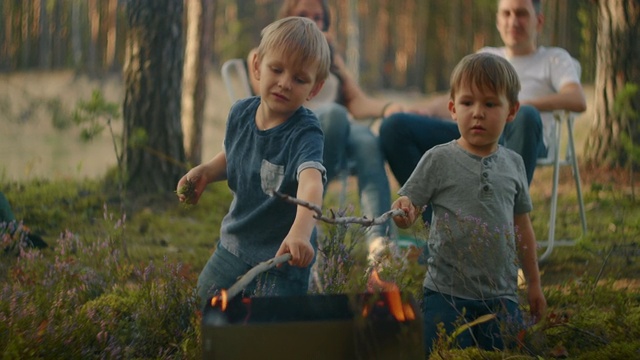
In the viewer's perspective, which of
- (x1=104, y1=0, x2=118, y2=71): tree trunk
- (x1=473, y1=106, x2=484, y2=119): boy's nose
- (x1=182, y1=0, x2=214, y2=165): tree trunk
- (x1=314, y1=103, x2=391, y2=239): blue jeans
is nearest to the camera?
(x1=473, y1=106, x2=484, y2=119): boy's nose

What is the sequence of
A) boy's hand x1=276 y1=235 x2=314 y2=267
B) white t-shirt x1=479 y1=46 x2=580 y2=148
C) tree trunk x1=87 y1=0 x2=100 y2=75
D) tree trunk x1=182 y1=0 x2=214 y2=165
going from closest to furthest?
boy's hand x1=276 y1=235 x2=314 y2=267 → white t-shirt x1=479 y1=46 x2=580 y2=148 → tree trunk x1=182 y1=0 x2=214 y2=165 → tree trunk x1=87 y1=0 x2=100 y2=75

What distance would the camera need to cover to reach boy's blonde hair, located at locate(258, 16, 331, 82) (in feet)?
9.40

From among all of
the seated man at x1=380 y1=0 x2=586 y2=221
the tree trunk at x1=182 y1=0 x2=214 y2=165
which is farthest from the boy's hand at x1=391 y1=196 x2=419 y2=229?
the tree trunk at x1=182 y1=0 x2=214 y2=165

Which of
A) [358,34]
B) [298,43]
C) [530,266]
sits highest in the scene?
[358,34]

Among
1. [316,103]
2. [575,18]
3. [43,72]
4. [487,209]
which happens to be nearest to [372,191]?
[316,103]


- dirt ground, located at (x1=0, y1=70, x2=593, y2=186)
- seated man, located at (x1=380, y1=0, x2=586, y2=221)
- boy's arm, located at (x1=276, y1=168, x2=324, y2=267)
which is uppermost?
seated man, located at (x1=380, y1=0, x2=586, y2=221)

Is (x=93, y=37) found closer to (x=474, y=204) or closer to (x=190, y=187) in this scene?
(x=190, y=187)

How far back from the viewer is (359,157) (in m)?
4.38

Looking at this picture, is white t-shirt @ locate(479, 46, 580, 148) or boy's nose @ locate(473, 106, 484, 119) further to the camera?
white t-shirt @ locate(479, 46, 580, 148)

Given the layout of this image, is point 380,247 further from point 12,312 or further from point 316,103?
point 12,312

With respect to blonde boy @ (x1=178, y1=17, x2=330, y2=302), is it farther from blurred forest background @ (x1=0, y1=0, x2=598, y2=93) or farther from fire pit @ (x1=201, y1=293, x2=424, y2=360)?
blurred forest background @ (x1=0, y1=0, x2=598, y2=93)

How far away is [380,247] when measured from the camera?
383 cm

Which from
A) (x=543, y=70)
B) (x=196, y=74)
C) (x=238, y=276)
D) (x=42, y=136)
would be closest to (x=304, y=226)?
(x=238, y=276)

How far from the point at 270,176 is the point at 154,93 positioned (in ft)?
10.5
